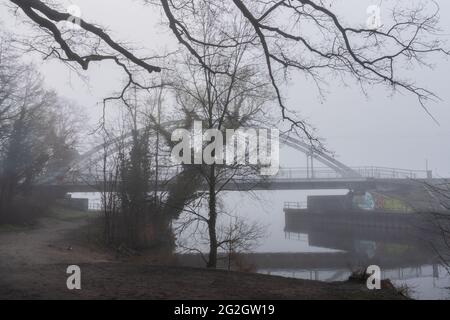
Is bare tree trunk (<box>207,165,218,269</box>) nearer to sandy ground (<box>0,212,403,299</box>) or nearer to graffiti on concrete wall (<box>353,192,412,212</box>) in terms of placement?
sandy ground (<box>0,212,403,299</box>)

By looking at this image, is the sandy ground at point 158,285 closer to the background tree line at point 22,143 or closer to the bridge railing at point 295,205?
the background tree line at point 22,143

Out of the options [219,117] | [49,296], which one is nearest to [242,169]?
[219,117]

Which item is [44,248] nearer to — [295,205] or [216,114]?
[216,114]

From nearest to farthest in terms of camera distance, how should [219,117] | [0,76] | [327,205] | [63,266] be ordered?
1. [63,266]
2. [219,117]
3. [0,76]
4. [327,205]

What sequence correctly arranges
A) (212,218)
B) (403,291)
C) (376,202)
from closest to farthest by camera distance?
1. (403,291)
2. (212,218)
3. (376,202)

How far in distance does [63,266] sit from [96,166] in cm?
1602

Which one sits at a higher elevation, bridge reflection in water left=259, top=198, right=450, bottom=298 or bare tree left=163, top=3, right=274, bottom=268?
bare tree left=163, top=3, right=274, bottom=268

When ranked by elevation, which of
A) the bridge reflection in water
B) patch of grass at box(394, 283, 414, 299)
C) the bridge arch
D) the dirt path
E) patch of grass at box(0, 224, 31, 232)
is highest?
the bridge arch

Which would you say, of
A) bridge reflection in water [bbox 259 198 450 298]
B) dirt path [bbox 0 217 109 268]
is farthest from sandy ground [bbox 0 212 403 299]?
bridge reflection in water [bbox 259 198 450 298]

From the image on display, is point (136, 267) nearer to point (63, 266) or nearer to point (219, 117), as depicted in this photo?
point (63, 266)

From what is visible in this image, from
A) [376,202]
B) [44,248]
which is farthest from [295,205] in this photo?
[44,248]

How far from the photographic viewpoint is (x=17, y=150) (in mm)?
29797

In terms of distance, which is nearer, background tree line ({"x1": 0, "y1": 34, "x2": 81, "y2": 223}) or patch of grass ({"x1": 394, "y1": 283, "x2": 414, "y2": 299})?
patch of grass ({"x1": 394, "y1": 283, "x2": 414, "y2": 299})

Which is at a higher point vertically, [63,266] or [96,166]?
[96,166]
